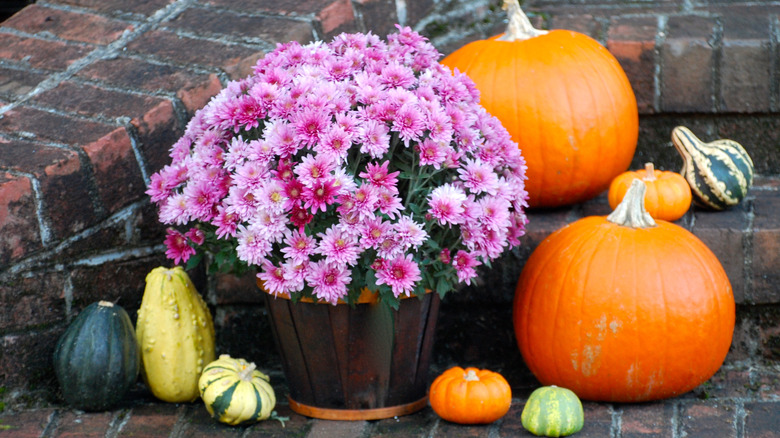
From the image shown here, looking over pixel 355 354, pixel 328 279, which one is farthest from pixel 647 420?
pixel 328 279

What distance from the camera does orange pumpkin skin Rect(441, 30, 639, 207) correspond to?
245cm

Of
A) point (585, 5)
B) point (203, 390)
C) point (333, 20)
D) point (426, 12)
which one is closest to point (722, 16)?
point (585, 5)

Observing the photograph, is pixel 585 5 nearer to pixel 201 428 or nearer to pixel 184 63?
pixel 184 63

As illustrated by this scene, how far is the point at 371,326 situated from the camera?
6.84ft

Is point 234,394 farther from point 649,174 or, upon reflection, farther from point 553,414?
point 649,174

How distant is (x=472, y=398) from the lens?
6.77 feet

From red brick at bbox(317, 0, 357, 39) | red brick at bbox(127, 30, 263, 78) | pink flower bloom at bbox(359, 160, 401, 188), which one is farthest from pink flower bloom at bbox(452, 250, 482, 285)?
red brick at bbox(317, 0, 357, 39)

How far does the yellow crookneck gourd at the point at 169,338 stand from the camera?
7.38ft

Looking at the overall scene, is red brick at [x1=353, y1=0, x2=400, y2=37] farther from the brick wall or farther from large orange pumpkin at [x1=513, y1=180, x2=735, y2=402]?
large orange pumpkin at [x1=513, y1=180, x2=735, y2=402]

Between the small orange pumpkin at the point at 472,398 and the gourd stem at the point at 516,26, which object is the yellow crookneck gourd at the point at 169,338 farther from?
the gourd stem at the point at 516,26

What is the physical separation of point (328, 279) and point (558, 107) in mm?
907

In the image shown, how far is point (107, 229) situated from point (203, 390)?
0.52m

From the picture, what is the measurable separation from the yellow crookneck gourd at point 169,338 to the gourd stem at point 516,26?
3.81 feet

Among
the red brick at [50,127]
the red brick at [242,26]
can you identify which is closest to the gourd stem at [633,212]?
the red brick at [242,26]
